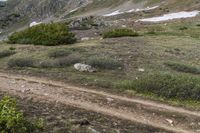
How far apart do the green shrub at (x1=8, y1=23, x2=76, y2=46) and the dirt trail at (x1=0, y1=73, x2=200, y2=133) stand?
9.72 metres

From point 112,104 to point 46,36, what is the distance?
532 inches

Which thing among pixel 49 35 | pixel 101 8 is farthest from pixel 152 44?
pixel 101 8

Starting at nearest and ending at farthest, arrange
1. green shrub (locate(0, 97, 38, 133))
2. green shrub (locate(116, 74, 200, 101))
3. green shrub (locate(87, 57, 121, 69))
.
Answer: green shrub (locate(0, 97, 38, 133)), green shrub (locate(116, 74, 200, 101)), green shrub (locate(87, 57, 121, 69))

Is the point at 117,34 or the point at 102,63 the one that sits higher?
the point at 102,63

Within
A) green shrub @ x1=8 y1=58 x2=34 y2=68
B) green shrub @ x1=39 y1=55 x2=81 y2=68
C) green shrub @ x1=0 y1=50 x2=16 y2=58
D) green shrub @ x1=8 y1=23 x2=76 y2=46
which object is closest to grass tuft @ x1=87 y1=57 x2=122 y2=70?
green shrub @ x1=39 y1=55 x2=81 y2=68

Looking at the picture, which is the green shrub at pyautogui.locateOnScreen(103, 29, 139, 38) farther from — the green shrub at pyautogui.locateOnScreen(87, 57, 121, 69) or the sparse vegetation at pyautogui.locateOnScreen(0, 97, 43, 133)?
the sparse vegetation at pyautogui.locateOnScreen(0, 97, 43, 133)

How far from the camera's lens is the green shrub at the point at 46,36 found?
25.4 meters

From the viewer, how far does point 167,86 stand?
14906mm

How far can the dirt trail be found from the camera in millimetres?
12195

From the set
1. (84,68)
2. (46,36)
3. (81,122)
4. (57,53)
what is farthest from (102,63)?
(46,36)

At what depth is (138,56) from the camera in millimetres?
20953

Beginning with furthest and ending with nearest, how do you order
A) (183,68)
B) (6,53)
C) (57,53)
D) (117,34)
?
(117,34) < (6,53) < (57,53) < (183,68)

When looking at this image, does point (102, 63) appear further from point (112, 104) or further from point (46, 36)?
point (46, 36)

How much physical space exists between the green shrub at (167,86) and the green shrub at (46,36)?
1049cm
